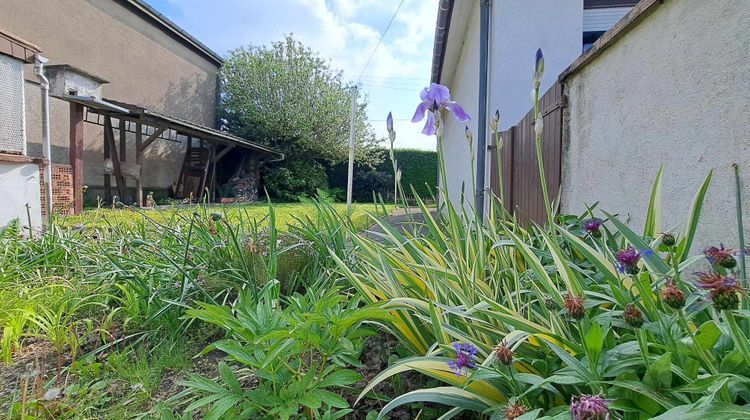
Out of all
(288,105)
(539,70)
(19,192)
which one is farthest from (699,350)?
(288,105)

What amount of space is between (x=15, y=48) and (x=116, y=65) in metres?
7.95

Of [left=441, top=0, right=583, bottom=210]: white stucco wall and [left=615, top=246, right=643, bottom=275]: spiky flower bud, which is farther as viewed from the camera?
[left=441, top=0, right=583, bottom=210]: white stucco wall

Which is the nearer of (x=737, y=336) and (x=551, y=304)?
(x=737, y=336)

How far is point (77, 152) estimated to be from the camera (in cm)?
613

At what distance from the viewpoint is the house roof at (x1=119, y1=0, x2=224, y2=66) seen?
1086 centimetres

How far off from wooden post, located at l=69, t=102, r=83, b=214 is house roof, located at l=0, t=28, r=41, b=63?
2.56 meters

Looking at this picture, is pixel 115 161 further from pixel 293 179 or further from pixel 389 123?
pixel 389 123

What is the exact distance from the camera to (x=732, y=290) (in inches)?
19.1

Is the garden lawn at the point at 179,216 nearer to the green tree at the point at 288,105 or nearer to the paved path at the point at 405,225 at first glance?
the paved path at the point at 405,225

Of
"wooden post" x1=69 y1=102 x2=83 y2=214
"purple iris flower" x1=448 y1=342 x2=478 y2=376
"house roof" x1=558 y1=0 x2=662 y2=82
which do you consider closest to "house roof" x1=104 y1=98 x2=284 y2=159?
"wooden post" x1=69 y1=102 x2=83 y2=214

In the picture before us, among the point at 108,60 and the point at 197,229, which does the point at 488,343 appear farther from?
the point at 108,60

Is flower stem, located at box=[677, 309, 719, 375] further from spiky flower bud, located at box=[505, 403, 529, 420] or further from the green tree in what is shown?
the green tree

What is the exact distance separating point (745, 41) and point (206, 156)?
12.6m

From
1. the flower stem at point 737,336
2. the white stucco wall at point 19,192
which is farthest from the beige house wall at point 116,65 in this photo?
the flower stem at point 737,336
